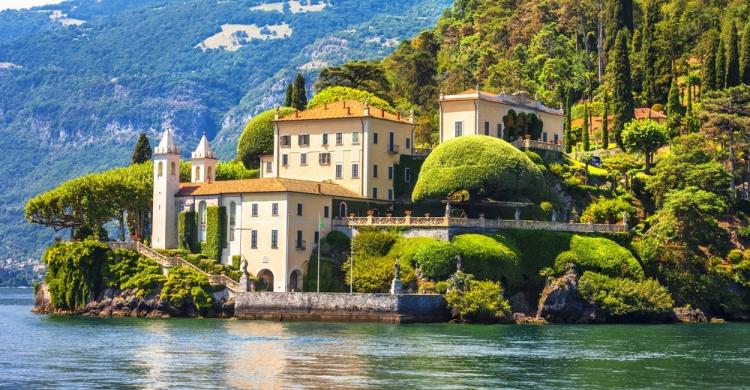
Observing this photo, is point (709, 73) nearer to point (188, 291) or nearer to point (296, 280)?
point (296, 280)

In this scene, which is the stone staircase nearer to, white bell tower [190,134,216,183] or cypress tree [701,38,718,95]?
white bell tower [190,134,216,183]

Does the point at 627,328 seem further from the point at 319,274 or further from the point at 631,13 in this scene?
the point at 631,13

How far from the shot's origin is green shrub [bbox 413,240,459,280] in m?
89.0

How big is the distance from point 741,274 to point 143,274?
131ft

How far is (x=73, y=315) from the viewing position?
312 ft

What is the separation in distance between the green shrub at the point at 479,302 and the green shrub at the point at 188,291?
50.9ft

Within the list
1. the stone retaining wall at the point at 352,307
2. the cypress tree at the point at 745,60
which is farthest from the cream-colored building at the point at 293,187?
the cypress tree at the point at 745,60

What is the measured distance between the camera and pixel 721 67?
121812 mm

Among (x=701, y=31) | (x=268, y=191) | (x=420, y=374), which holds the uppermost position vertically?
(x=701, y=31)

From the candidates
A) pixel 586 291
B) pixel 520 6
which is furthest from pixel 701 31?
pixel 586 291

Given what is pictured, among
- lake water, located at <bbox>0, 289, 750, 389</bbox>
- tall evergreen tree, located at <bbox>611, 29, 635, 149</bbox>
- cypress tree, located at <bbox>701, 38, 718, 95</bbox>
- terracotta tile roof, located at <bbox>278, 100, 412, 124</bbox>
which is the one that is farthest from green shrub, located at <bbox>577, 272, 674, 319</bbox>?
cypress tree, located at <bbox>701, 38, 718, 95</bbox>

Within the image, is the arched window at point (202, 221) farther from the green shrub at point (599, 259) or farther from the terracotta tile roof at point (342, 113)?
the green shrub at point (599, 259)

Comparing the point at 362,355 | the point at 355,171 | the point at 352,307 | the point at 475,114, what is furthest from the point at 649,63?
the point at 362,355

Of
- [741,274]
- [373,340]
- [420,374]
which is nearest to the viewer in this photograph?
[420,374]
